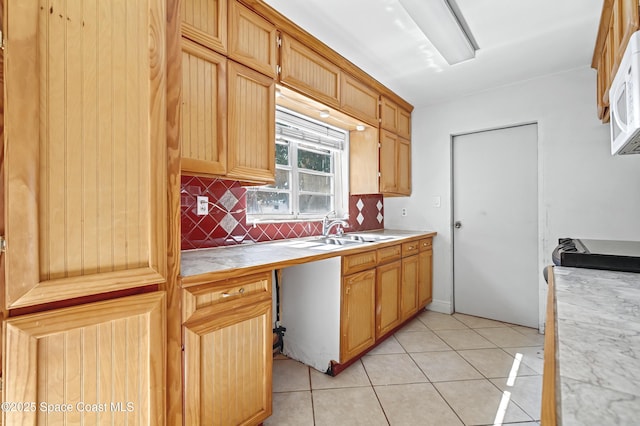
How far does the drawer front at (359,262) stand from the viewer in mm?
2008

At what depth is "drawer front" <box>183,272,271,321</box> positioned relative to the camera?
1.17 m

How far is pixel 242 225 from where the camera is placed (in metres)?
2.11

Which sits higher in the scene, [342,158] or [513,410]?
[342,158]

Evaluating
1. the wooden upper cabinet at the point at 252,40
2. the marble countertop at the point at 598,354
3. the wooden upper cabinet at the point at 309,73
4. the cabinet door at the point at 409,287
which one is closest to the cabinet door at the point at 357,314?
the cabinet door at the point at 409,287

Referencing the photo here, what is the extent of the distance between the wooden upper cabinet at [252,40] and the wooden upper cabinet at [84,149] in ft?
1.96

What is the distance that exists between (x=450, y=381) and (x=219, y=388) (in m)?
1.48

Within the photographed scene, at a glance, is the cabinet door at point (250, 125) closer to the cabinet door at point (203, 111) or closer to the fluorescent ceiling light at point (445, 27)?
the cabinet door at point (203, 111)

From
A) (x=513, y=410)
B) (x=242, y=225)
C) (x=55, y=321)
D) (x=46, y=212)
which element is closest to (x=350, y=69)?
(x=242, y=225)

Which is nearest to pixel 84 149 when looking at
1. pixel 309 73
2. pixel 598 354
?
pixel 598 354

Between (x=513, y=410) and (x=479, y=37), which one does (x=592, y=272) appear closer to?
(x=513, y=410)

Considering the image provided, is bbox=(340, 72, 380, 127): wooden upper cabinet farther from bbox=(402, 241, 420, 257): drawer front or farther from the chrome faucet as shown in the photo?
bbox=(402, 241, 420, 257): drawer front

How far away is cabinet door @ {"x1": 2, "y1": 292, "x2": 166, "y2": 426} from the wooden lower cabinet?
12 centimetres

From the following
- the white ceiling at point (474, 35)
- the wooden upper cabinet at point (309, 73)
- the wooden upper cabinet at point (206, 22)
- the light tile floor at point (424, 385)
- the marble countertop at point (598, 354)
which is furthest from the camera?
the wooden upper cabinet at point (309, 73)

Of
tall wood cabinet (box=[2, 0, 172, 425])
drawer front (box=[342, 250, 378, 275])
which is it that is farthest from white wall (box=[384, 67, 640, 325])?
tall wood cabinet (box=[2, 0, 172, 425])
